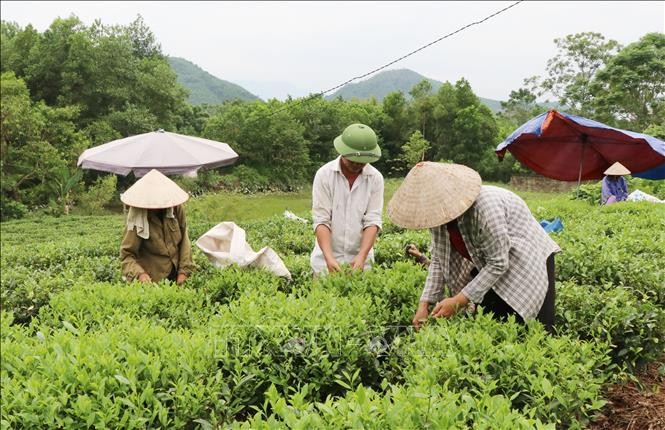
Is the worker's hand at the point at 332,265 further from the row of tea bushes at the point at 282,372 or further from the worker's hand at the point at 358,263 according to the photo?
the row of tea bushes at the point at 282,372

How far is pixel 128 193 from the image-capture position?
162 inches

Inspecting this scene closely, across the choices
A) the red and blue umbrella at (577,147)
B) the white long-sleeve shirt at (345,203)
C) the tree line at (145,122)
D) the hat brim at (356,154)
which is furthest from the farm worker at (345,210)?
the tree line at (145,122)

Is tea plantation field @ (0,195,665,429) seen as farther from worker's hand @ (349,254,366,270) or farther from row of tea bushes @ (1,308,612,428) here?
worker's hand @ (349,254,366,270)

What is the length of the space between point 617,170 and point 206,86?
99.0 meters

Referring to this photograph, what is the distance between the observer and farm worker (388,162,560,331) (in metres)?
2.51

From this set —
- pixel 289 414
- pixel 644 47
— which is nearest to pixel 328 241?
pixel 289 414

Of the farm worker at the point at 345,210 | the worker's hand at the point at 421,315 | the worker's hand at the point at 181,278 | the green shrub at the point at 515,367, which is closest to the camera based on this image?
the green shrub at the point at 515,367

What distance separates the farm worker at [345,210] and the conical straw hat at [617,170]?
17.0 ft

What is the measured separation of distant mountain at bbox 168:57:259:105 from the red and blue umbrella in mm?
87375

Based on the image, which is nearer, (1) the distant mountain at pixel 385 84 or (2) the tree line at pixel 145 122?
(2) the tree line at pixel 145 122

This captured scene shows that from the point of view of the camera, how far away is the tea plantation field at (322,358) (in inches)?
80.4

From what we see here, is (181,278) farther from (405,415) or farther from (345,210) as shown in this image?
(405,415)

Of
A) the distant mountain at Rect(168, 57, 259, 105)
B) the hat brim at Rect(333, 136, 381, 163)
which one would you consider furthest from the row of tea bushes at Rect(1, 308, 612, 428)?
the distant mountain at Rect(168, 57, 259, 105)

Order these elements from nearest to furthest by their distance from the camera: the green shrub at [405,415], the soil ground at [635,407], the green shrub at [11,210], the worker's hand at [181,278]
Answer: the green shrub at [405,415]
the soil ground at [635,407]
the worker's hand at [181,278]
the green shrub at [11,210]
